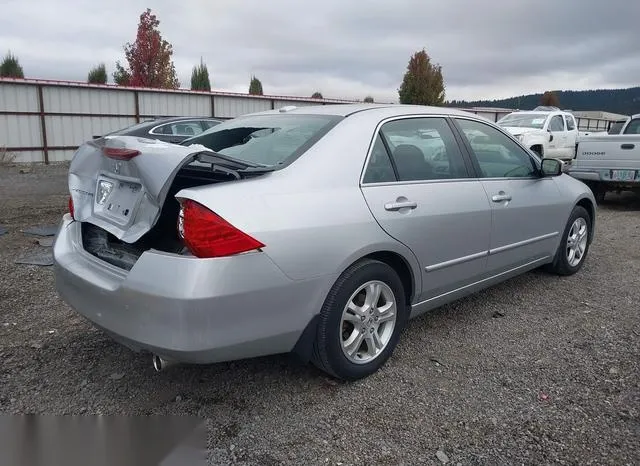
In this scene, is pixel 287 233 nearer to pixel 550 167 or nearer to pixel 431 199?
pixel 431 199

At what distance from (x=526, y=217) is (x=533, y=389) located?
1.60m

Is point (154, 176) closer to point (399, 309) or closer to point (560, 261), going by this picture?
point (399, 309)

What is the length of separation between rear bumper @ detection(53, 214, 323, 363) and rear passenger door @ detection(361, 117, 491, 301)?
2.42 ft

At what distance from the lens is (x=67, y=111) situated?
17.6m

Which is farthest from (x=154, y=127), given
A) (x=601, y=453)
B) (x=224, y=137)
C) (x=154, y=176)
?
(x=601, y=453)

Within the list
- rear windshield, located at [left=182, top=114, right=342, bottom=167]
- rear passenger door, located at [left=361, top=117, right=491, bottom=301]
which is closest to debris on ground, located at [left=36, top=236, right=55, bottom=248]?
rear windshield, located at [left=182, top=114, right=342, bottom=167]

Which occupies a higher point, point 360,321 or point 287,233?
point 287,233

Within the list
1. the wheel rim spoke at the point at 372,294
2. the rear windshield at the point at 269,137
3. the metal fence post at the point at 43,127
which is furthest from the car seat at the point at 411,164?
the metal fence post at the point at 43,127

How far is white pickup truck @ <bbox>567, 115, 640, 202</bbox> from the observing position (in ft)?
28.3

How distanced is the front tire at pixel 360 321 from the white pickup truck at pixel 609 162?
262 inches

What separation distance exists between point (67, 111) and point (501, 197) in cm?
1724

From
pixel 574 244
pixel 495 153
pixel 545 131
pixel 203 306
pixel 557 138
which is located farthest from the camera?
pixel 557 138

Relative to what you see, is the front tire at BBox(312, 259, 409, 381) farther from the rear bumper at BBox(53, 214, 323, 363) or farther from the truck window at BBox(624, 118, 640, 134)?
the truck window at BBox(624, 118, 640, 134)

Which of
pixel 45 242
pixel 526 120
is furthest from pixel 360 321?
pixel 526 120
